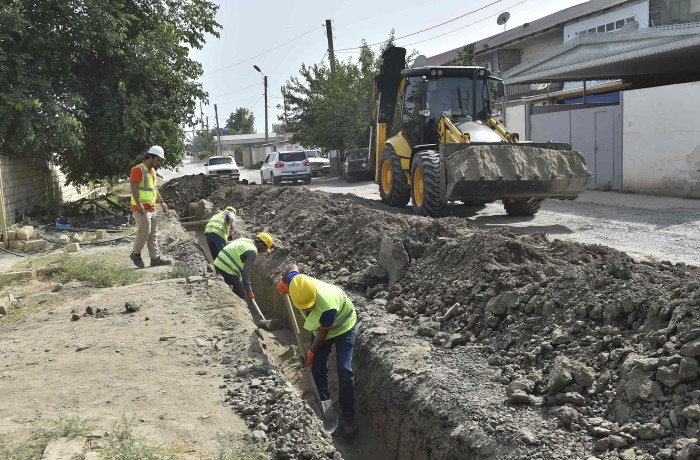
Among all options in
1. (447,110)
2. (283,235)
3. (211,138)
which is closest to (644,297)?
(283,235)

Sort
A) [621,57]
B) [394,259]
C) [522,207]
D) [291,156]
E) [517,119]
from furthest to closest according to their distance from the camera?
[291,156] → [517,119] → [621,57] → [522,207] → [394,259]

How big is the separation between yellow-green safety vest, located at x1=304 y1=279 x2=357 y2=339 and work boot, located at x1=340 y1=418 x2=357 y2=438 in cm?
82

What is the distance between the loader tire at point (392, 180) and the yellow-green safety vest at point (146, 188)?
5728mm

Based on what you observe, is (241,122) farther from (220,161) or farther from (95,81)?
(95,81)

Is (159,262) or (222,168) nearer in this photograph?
(159,262)

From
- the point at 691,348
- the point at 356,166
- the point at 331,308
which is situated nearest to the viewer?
the point at 691,348

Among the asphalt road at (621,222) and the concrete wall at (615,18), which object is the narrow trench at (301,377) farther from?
the concrete wall at (615,18)

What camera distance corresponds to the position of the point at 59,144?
13.2 m

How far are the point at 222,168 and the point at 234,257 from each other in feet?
75.3

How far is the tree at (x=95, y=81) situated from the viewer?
12.7m

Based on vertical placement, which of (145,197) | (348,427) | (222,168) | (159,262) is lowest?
(348,427)

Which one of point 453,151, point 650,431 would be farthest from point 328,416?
point 453,151

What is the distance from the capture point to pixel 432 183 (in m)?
11.1

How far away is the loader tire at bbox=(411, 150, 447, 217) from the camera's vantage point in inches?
434
